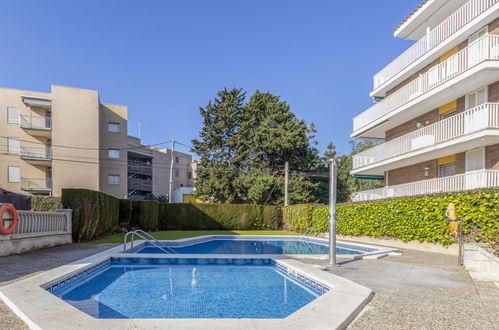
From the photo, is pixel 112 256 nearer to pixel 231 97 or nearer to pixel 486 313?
pixel 486 313

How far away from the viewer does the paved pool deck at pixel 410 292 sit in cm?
419

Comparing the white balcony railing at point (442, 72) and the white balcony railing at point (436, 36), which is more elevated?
the white balcony railing at point (436, 36)

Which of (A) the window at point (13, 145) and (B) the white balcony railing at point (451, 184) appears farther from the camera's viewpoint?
(A) the window at point (13, 145)

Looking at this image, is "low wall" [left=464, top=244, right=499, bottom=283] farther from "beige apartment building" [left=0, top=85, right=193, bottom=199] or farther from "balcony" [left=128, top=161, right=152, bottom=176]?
"balcony" [left=128, top=161, right=152, bottom=176]

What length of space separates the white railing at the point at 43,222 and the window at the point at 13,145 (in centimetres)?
2324

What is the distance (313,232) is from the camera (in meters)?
22.0

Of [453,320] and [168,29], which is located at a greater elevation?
[168,29]

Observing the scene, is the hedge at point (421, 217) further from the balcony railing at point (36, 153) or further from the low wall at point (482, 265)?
the balcony railing at point (36, 153)

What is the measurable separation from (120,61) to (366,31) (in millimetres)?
17693

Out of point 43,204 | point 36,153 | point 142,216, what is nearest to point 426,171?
point 142,216

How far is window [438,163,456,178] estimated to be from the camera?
57.6 ft

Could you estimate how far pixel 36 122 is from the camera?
31.3m

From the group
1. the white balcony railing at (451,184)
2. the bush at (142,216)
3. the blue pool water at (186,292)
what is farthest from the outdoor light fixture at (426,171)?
the bush at (142,216)

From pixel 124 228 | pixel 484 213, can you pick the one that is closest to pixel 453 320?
pixel 484 213
